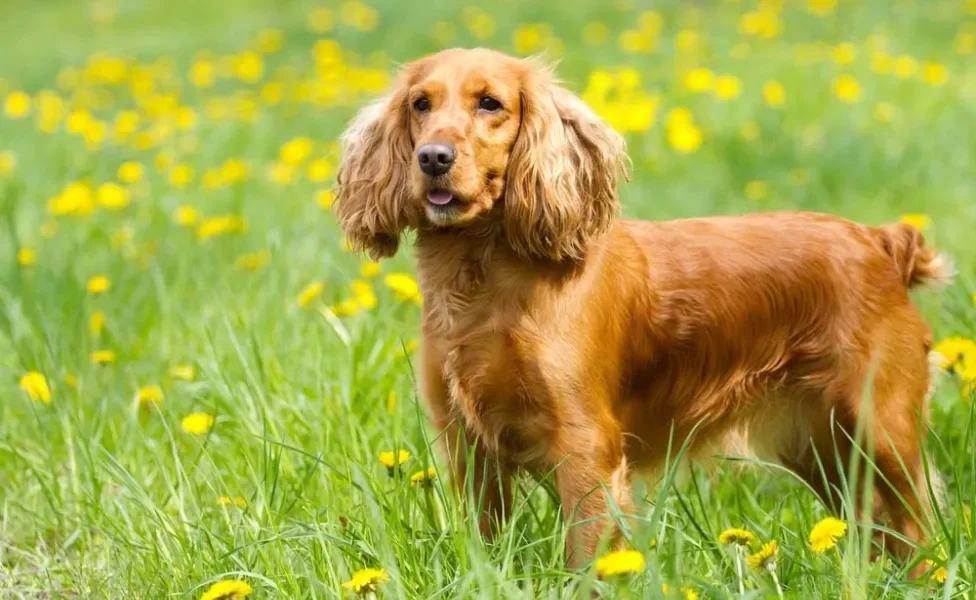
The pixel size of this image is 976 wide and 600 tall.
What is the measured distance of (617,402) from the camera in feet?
8.33

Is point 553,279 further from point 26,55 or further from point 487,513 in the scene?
point 26,55

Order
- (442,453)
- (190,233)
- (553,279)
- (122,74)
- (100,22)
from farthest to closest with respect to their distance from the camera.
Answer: (100,22) → (122,74) → (190,233) → (442,453) → (553,279)

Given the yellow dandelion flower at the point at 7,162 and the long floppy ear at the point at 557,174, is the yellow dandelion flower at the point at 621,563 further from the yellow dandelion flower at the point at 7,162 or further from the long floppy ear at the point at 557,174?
the yellow dandelion flower at the point at 7,162

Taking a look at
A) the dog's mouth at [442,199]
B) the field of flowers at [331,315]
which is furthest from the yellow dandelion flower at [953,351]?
the dog's mouth at [442,199]

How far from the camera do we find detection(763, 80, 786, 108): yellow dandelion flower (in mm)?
5680

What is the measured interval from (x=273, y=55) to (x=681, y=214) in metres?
5.26

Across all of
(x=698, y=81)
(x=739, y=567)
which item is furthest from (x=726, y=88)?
(x=739, y=567)

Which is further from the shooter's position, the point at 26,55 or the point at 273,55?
the point at 26,55

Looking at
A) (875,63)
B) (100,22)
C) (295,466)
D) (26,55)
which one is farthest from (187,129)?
(100,22)

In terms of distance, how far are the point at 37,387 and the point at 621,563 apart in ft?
5.97

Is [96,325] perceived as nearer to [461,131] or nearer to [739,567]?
[461,131]

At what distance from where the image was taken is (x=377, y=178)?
261cm

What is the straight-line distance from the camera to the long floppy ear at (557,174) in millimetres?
2422

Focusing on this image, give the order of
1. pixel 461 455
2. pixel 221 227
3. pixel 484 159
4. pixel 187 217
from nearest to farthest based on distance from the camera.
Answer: pixel 484 159 → pixel 461 455 → pixel 221 227 → pixel 187 217
